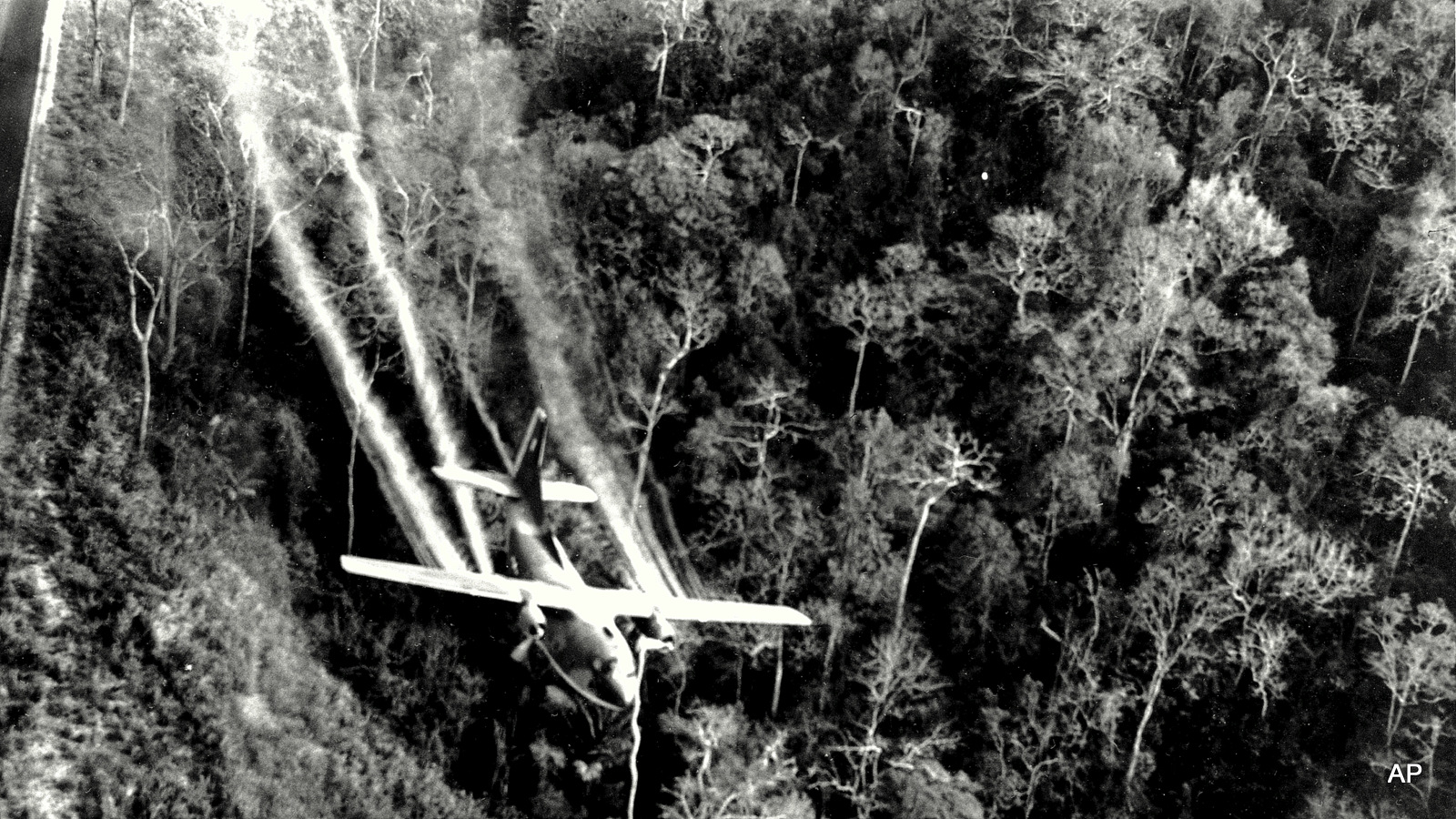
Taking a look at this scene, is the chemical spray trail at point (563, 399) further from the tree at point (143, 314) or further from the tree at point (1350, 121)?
the tree at point (1350, 121)

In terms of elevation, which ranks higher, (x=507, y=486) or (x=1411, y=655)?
(x=1411, y=655)

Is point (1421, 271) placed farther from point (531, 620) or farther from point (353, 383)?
point (353, 383)

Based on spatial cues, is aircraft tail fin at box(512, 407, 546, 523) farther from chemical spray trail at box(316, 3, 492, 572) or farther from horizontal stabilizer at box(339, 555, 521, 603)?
chemical spray trail at box(316, 3, 492, 572)

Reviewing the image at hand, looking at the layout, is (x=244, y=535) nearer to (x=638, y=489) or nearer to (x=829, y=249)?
(x=638, y=489)

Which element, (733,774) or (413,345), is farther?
(413,345)

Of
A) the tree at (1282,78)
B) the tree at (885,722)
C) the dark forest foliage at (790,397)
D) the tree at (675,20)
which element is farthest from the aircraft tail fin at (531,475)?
the tree at (1282,78)

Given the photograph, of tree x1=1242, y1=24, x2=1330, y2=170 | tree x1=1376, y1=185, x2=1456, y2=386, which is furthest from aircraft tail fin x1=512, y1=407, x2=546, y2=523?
tree x1=1242, y1=24, x2=1330, y2=170

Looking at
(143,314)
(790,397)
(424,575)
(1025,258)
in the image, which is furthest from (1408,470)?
(143,314)
